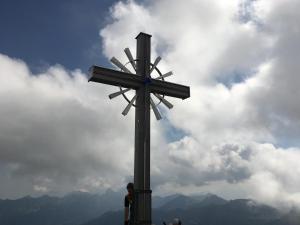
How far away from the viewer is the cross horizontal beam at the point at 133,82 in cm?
1207

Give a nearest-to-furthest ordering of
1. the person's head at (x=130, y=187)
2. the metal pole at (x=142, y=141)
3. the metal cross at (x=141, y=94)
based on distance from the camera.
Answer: the person's head at (x=130, y=187) < the metal pole at (x=142, y=141) < the metal cross at (x=141, y=94)

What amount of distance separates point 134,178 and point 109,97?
2.84m

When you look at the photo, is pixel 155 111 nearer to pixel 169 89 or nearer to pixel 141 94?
pixel 141 94

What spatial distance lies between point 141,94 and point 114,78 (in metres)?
1.17

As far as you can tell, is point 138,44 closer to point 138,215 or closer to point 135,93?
point 135,93

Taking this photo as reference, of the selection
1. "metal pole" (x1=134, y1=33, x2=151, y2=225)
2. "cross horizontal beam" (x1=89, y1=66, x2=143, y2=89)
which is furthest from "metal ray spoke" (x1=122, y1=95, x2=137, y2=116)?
"cross horizontal beam" (x1=89, y1=66, x2=143, y2=89)

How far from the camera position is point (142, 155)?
12.1 metres

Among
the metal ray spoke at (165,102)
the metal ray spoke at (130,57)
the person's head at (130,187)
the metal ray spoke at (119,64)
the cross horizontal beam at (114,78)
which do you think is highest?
the metal ray spoke at (130,57)

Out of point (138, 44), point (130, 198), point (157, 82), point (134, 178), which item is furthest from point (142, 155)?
point (138, 44)

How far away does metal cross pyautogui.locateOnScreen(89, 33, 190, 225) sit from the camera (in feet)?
38.6

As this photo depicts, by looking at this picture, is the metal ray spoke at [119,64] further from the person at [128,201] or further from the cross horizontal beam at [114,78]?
the person at [128,201]

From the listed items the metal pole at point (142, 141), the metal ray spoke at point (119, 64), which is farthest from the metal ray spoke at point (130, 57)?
the metal ray spoke at point (119, 64)

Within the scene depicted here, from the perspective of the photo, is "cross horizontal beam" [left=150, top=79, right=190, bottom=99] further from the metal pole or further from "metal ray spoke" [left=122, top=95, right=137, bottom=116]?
"metal ray spoke" [left=122, top=95, right=137, bottom=116]

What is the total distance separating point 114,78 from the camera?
1229 centimetres
